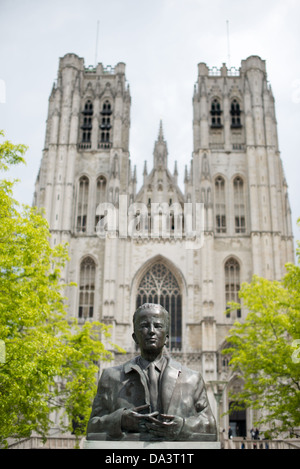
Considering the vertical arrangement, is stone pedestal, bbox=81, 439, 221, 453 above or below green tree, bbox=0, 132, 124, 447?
below

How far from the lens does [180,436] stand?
3613 mm

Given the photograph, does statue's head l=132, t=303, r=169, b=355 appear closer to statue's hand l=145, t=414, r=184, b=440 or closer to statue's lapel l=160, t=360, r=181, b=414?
statue's lapel l=160, t=360, r=181, b=414

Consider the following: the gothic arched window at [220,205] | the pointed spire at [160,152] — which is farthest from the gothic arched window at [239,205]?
the pointed spire at [160,152]

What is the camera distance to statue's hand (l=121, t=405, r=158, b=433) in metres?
3.63

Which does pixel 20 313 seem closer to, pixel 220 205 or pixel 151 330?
pixel 151 330

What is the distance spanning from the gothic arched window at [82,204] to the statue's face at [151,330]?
2822cm

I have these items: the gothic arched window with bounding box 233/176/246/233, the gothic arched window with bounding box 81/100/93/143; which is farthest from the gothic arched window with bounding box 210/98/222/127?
the gothic arched window with bounding box 81/100/93/143

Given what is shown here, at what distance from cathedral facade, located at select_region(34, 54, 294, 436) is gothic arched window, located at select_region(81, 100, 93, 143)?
83mm

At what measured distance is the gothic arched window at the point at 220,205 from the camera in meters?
32.0

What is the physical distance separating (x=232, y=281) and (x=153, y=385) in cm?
2742

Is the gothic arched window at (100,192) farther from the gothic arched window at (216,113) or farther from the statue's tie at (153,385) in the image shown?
the statue's tie at (153,385)

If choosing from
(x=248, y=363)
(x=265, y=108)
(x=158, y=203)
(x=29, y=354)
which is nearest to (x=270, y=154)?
(x=265, y=108)

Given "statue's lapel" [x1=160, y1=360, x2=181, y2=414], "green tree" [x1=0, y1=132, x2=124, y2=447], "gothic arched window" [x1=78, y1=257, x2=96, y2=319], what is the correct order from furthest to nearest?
"gothic arched window" [x1=78, y1=257, x2=96, y2=319], "green tree" [x1=0, y1=132, x2=124, y2=447], "statue's lapel" [x1=160, y1=360, x2=181, y2=414]
